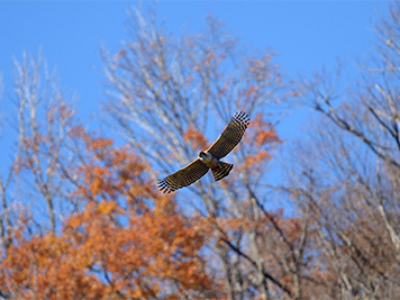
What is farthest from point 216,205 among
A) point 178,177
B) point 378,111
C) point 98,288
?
point 178,177

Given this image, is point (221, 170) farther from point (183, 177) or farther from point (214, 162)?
point (183, 177)

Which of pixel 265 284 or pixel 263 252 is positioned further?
pixel 263 252

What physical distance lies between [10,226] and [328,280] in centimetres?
934

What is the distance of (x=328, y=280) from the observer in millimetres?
16953

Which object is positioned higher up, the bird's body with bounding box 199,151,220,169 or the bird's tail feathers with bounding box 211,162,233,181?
the bird's body with bounding box 199,151,220,169

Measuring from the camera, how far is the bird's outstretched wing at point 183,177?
677cm

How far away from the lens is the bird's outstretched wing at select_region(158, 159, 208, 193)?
6770mm

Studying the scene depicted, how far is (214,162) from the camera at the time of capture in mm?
6582

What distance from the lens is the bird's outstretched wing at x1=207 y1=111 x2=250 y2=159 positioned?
6.74 m

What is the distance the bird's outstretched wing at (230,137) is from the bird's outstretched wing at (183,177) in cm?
23

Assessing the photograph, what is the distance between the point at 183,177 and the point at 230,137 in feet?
2.32

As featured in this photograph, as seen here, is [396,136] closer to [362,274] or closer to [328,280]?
[362,274]

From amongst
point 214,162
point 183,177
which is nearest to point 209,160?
point 214,162

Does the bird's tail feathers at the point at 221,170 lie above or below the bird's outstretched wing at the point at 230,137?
below
